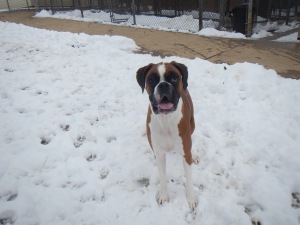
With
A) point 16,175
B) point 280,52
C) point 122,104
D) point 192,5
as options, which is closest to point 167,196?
point 16,175

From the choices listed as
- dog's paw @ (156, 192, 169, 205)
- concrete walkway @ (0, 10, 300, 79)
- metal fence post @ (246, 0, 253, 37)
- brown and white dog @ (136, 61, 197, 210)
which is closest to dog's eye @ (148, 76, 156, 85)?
brown and white dog @ (136, 61, 197, 210)

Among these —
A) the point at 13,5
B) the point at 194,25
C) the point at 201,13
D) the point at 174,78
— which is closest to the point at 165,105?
the point at 174,78

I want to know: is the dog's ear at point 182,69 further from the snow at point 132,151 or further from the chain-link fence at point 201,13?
the chain-link fence at point 201,13

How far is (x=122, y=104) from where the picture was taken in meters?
4.84

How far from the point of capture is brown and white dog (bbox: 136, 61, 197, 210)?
2.48 m

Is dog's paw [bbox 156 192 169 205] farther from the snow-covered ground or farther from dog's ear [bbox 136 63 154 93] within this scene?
the snow-covered ground

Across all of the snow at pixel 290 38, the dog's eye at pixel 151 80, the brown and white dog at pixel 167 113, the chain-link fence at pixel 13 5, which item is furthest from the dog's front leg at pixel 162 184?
the chain-link fence at pixel 13 5

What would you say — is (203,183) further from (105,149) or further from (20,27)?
(20,27)

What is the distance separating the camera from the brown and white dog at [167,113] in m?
2.48

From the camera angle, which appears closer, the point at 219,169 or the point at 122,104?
the point at 219,169

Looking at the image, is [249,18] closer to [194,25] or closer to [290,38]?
[290,38]

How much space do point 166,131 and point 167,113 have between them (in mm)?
246

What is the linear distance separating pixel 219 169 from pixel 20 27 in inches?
459

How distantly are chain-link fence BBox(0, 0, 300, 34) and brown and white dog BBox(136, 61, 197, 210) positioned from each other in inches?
255
